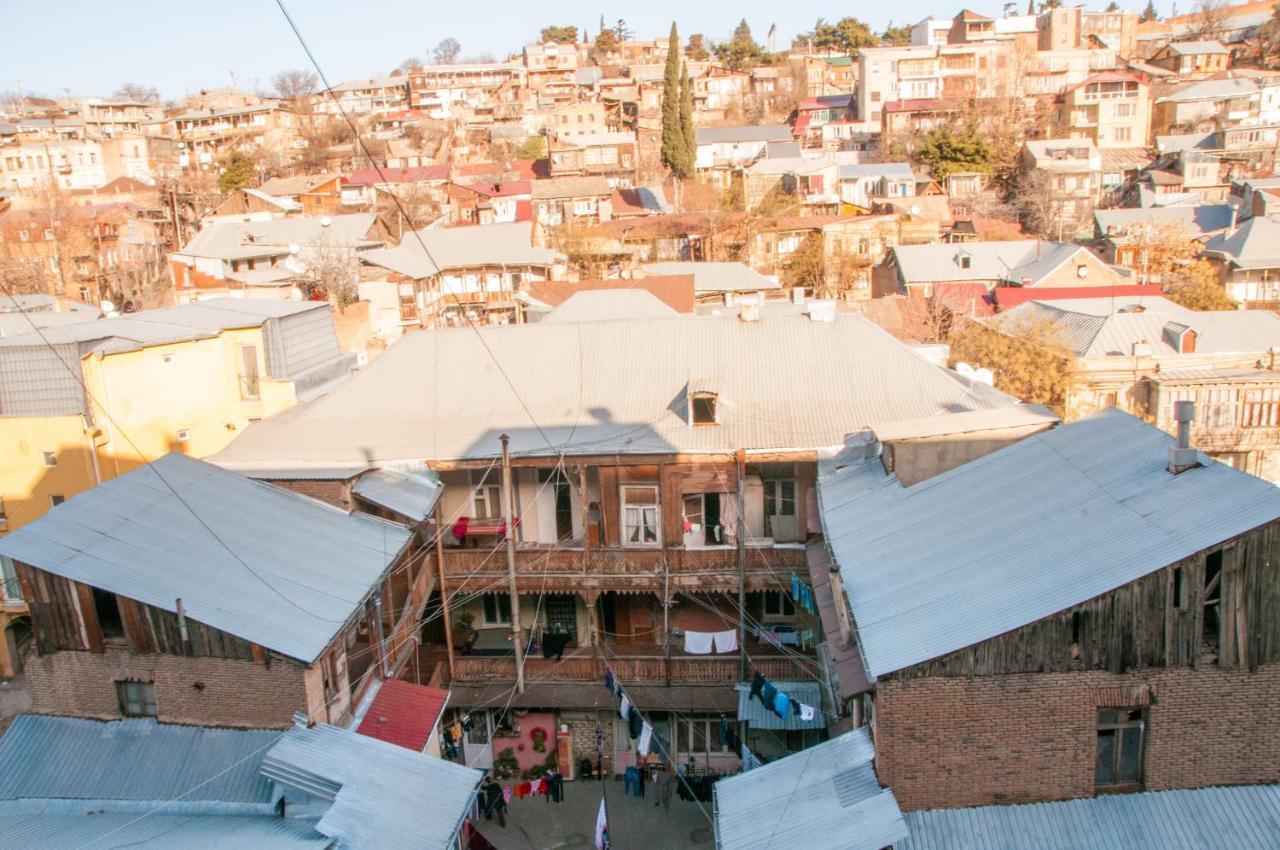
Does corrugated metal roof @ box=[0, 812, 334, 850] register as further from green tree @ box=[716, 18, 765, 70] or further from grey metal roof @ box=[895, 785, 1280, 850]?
green tree @ box=[716, 18, 765, 70]

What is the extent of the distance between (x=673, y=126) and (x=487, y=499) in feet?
181

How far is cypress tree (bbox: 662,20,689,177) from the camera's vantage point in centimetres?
7356

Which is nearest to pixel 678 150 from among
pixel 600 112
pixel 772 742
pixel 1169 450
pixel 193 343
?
pixel 600 112

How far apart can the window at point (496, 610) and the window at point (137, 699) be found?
10.4 metres

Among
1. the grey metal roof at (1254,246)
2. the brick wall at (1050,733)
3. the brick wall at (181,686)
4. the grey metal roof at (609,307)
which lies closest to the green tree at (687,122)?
the grey metal roof at (1254,246)

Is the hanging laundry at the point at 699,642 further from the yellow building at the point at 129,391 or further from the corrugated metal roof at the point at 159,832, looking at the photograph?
the yellow building at the point at 129,391

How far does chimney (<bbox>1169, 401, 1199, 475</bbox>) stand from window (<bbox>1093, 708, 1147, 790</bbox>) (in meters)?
3.36

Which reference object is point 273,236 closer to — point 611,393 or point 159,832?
point 611,393

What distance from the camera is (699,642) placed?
76.1ft

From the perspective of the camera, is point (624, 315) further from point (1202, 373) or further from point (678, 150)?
point (678, 150)

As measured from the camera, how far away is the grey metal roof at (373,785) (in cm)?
Result: 1383

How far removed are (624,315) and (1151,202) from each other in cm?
4930

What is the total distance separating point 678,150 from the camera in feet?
243

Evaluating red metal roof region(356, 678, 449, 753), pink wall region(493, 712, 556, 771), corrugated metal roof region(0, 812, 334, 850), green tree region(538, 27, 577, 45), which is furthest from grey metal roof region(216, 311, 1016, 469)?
green tree region(538, 27, 577, 45)
